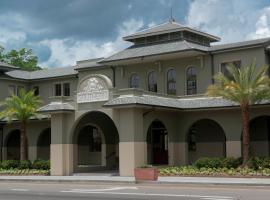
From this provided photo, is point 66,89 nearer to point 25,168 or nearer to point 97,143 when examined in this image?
point 97,143

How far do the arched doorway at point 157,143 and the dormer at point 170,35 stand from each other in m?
6.20

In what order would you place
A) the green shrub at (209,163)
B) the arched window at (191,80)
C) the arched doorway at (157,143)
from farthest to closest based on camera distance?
the arched doorway at (157,143) < the arched window at (191,80) < the green shrub at (209,163)

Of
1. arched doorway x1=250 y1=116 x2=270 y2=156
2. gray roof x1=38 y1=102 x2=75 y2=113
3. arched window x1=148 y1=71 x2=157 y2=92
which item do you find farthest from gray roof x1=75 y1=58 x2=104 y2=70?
arched doorway x1=250 y1=116 x2=270 y2=156

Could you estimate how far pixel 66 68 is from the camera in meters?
49.0

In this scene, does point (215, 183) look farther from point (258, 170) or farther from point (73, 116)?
point (73, 116)

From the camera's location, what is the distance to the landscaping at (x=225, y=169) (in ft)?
95.8

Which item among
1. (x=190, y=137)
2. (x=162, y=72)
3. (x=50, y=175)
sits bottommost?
(x=50, y=175)

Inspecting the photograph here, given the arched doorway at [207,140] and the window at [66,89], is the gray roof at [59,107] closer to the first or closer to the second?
the arched doorway at [207,140]

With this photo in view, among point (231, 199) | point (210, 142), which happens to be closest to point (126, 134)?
point (210, 142)

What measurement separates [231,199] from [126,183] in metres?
10.7

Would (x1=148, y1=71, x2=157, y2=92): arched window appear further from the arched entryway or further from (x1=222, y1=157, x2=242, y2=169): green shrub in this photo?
(x1=222, y1=157, x2=242, y2=169): green shrub

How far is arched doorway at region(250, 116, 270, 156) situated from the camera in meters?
35.2

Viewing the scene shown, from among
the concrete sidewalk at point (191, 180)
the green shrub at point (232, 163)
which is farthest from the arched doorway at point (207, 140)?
the concrete sidewalk at point (191, 180)

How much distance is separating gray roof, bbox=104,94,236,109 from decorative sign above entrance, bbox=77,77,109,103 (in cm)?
111
